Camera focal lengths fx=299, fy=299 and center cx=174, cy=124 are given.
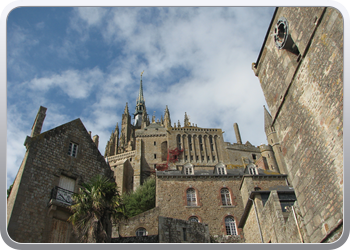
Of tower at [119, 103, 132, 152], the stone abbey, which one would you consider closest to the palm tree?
the stone abbey

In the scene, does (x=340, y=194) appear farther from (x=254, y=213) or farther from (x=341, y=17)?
(x=254, y=213)

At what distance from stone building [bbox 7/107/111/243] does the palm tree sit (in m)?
0.85

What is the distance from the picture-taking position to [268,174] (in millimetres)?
25703

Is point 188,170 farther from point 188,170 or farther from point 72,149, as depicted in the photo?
point 72,149

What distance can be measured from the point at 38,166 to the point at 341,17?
468 inches

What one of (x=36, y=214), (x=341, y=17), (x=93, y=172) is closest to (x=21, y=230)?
(x=36, y=214)

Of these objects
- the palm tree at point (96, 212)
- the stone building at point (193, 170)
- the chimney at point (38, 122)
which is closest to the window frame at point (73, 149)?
the chimney at point (38, 122)

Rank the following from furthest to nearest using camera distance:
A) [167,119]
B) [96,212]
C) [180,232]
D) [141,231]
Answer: [167,119] → [141,231] → [180,232] → [96,212]

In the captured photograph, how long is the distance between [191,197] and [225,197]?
280cm

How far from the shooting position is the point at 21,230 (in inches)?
415

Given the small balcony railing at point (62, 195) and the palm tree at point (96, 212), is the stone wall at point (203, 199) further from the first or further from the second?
the palm tree at point (96, 212)

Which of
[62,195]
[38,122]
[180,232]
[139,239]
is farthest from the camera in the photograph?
[180,232]

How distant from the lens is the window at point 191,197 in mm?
23797

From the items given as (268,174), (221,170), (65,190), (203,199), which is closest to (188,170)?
(221,170)
